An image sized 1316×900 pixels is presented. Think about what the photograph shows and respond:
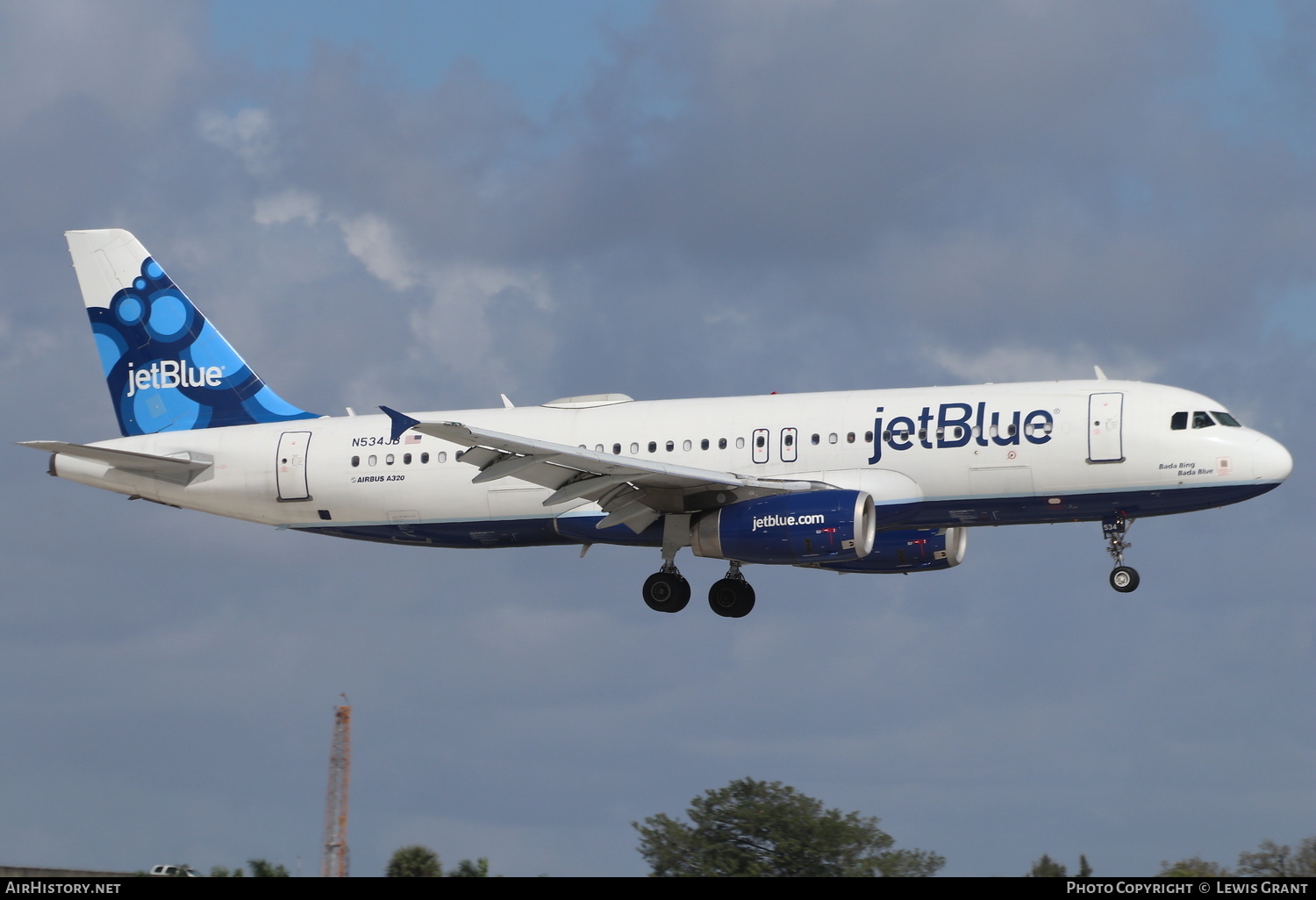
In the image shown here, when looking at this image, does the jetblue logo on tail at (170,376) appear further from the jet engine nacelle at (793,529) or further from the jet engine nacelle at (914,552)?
the jet engine nacelle at (914,552)

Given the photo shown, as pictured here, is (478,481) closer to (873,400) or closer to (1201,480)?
(873,400)

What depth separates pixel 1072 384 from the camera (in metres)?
38.8

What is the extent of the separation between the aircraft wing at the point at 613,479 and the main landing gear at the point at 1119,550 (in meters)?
6.63

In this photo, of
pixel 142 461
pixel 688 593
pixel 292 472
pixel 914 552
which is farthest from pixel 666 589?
pixel 142 461

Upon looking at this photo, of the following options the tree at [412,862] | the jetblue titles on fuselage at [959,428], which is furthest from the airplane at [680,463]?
the tree at [412,862]

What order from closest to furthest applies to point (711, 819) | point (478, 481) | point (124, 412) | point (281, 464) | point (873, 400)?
point (478, 481), point (873, 400), point (281, 464), point (124, 412), point (711, 819)

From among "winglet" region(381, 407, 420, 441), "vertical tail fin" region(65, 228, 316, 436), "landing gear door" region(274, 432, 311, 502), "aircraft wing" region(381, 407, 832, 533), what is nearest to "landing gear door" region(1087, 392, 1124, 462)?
"aircraft wing" region(381, 407, 832, 533)

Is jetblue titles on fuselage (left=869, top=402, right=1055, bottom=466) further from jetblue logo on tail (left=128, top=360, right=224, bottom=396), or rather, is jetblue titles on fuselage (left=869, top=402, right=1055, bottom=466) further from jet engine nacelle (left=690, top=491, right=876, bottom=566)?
jetblue logo on tail (left=128, top=360, right=224, bottom=396)

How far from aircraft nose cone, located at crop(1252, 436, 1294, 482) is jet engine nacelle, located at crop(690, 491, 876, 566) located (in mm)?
8451

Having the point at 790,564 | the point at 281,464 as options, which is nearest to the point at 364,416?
the point at 281,464

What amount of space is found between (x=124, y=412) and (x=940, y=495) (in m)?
22.9

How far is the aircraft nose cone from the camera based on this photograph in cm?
3719

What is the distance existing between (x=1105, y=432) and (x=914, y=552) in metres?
7.87

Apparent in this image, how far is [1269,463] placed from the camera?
3719 centimetres
